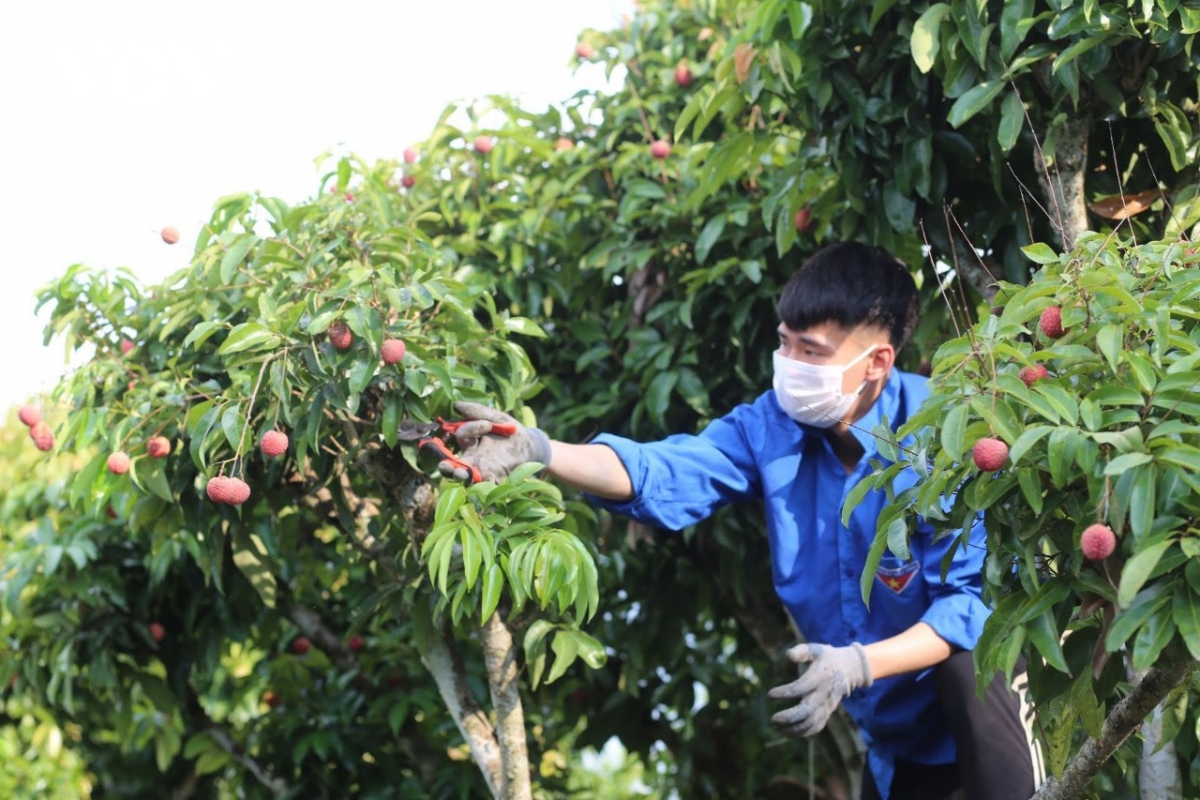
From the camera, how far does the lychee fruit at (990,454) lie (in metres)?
1.87

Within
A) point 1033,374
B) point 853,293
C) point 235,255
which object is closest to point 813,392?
point 853,293

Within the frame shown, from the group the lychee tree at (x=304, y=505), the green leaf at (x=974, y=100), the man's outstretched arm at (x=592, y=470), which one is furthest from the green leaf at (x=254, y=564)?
the green leaf at (x=974, y=100)

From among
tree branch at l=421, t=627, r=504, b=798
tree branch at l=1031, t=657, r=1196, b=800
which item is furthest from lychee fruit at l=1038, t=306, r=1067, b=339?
tree branch at l=421, t=627, r=504, b=798

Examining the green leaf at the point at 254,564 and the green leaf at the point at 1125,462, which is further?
the green leaf at the point at 254,564

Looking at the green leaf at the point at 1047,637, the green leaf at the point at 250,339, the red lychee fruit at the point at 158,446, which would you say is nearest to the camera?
the green leaf at the point at 1047,637

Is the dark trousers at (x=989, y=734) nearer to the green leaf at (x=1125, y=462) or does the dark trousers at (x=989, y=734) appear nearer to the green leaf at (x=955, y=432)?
the green leaf at (x=955, y=432)

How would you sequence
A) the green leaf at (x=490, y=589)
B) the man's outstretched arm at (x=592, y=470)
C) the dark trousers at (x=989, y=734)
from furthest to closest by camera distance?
the man's outstretched arm at (x=592, y=470) → the dark trousers at (x=989, y=734) → the green leaf at (x=490, y=589)

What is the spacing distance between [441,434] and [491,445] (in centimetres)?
12

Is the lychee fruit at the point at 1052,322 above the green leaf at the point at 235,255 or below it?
below

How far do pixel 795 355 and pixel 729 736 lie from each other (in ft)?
6.96

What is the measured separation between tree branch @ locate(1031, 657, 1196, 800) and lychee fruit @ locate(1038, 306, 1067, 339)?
1.51 ft

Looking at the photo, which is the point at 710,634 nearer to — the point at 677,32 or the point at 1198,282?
the point at 677,32

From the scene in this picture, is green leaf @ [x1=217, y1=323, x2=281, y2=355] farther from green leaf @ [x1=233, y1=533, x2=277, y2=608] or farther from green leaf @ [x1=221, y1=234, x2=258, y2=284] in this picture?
green leaf @ [x1=233, y1=533, x2=277, y2=608]

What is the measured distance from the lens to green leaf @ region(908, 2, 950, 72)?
2793 mm
